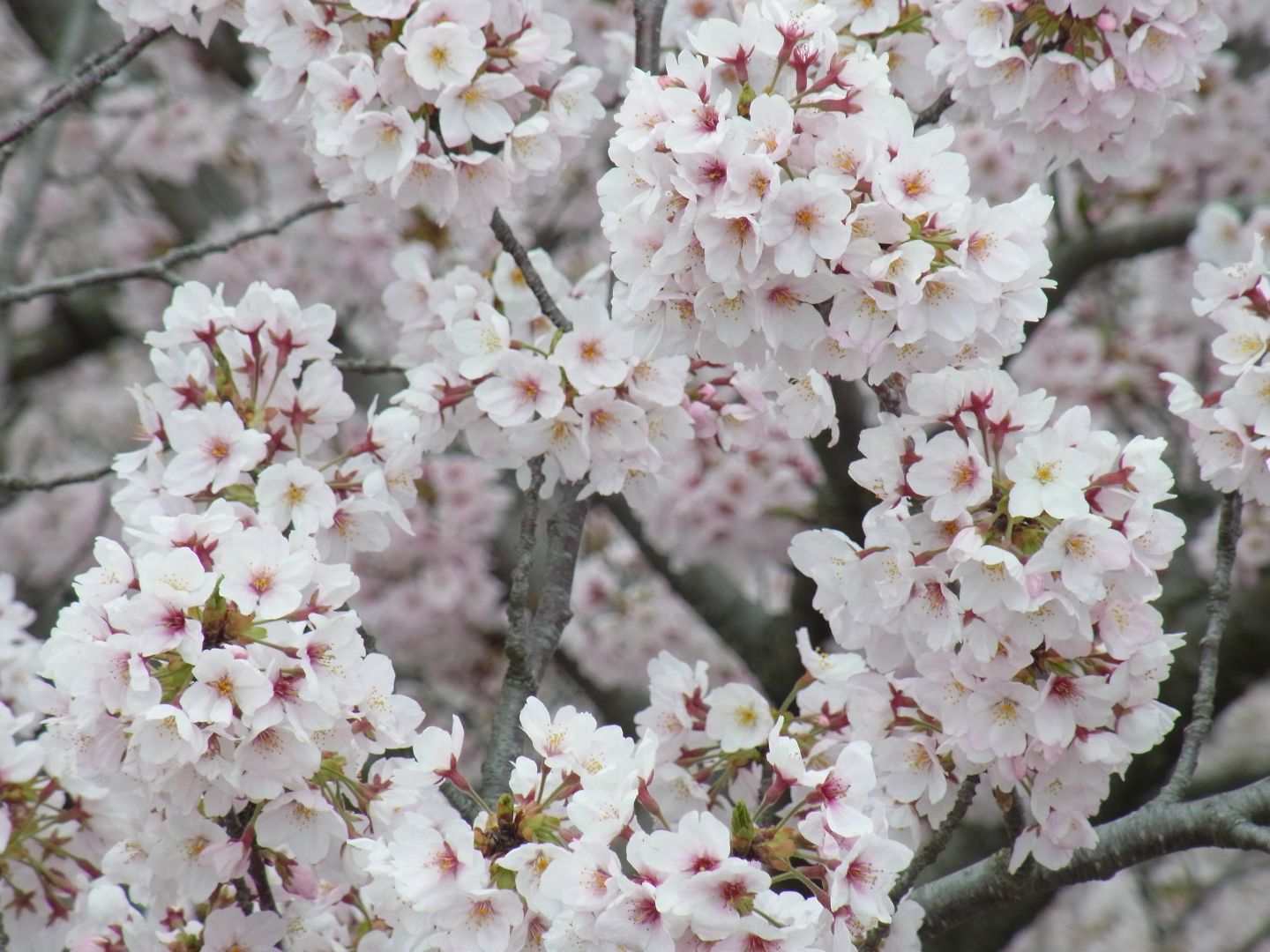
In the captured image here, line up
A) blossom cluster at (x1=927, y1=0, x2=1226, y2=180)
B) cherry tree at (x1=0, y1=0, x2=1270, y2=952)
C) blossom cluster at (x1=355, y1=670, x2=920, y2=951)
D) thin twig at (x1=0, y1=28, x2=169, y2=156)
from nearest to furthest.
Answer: blossom cluster at (x1=355, y1=670, x2=920, y2=951) < cherry tree at (x1=0, y1=0, x2=1270, y2=952) < blossom cluster at (x1=927, y1=0, x2=1226, y2=180) < thin twig at (x1=0, y1=28, x2=169, y2=156)

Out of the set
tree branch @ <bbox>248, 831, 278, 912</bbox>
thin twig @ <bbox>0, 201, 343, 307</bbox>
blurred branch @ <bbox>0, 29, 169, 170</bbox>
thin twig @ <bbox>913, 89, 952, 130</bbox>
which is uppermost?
blurred branch @ <bbox>0, 29, 169, 170</bbox>

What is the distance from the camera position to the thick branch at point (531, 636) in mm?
2381

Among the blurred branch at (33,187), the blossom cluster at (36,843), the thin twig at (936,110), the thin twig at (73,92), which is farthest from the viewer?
the blurred branch at (33,187)

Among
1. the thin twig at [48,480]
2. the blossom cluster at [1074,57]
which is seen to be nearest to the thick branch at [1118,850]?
the blossom cluster at [1074,57]

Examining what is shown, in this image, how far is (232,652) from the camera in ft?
5.74

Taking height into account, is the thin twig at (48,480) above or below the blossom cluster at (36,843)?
above

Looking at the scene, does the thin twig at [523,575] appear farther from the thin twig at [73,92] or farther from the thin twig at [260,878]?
the thin twig at [73,92]

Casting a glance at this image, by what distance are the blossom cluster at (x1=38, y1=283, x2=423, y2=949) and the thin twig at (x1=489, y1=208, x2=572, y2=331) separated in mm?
320

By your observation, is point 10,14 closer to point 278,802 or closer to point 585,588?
point 585,588

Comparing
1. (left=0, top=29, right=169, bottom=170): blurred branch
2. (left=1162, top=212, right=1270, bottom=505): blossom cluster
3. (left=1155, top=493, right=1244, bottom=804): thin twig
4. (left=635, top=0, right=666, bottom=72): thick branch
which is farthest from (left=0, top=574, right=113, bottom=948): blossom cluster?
(left=1162, top=212, right=1270, bottom=505): blossom cluster

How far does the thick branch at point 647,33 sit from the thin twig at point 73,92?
92 centimetres

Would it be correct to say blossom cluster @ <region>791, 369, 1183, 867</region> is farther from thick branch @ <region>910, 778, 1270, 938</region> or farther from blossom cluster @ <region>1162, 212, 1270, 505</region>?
blossom cluster @ <region>1162, 212, 1270, 505</region>

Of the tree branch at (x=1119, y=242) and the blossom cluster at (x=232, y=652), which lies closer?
the blossom cluster at (x=232, y=652)

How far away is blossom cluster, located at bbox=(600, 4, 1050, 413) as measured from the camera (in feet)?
5.72
